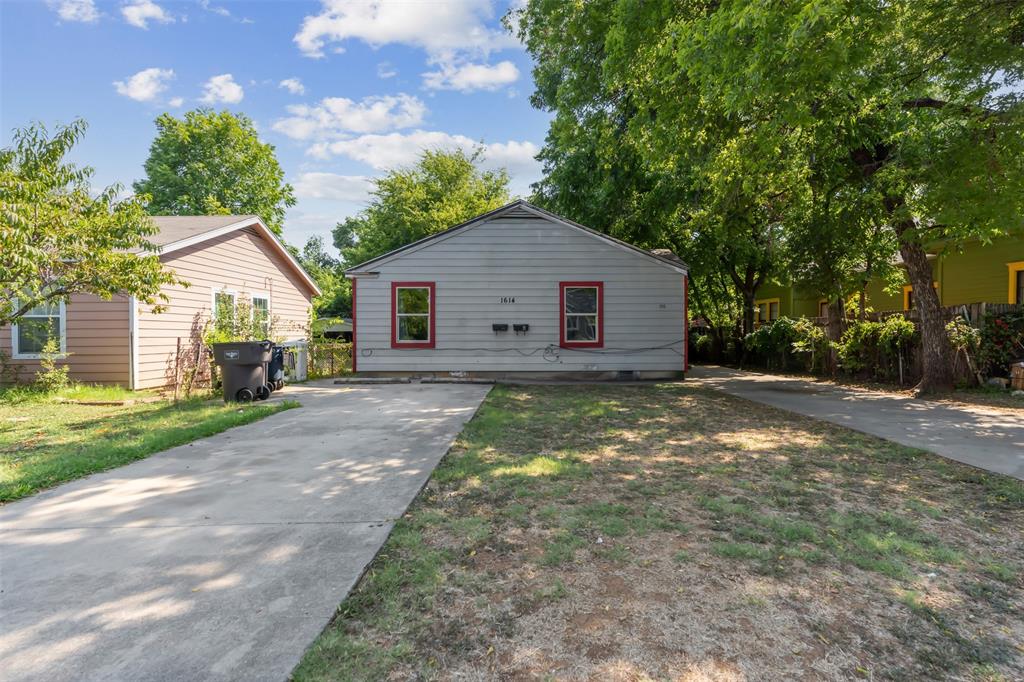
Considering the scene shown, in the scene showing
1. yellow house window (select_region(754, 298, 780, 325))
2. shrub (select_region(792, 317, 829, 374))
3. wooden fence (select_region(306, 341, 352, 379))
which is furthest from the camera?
yellow house window (select_region(754, 298, 780, 325))

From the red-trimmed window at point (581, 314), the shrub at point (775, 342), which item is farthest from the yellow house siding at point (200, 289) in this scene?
the shrub at point (775, 342)

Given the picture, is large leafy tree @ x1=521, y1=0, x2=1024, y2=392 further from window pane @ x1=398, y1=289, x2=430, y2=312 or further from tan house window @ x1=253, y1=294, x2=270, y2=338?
tan house window @ x1=253, y1=294, x2=270, y2=338

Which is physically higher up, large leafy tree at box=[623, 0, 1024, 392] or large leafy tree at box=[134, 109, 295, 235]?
large leafy tree at box=[134, 109, 295, 235]

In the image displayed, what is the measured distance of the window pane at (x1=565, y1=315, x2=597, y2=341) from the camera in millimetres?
12141

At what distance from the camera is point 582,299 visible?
40.0ft

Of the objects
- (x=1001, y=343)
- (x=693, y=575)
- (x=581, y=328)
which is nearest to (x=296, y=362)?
(x=581, y=328)

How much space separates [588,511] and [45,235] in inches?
290

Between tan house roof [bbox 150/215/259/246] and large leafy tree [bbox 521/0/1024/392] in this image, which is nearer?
large leafy tree [bbox 521/0/1024/392]

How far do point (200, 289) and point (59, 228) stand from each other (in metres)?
5.38

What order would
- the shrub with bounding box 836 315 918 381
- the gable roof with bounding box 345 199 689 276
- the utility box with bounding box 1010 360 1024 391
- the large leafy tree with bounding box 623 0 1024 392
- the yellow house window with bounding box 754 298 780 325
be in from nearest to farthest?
the large leafy tree with bounding box 623 0 1024 392 < the utility box with bounding box 1010 360 1024 391 < the shrub with bounding box 836 315 918 381 < the gable roof with bounding box 345 199 689 276 < the yellow house window with bounding box 754 298 780 325

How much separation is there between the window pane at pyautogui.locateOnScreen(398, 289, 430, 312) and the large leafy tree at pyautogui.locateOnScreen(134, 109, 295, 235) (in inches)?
850

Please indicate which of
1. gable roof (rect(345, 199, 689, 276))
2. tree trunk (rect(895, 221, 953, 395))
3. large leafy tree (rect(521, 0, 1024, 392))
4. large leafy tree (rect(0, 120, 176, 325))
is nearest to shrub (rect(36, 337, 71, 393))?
large leafy tree (rect(0, 120, 176, 325))

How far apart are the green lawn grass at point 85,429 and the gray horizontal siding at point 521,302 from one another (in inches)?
167

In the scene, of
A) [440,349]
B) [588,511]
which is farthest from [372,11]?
[588,511]
